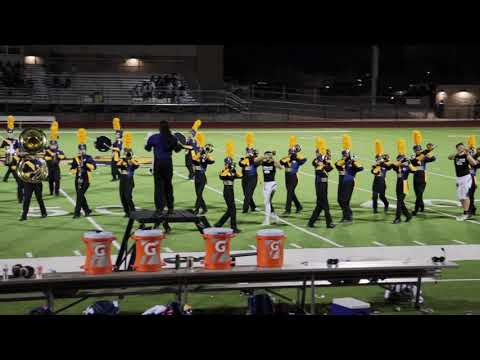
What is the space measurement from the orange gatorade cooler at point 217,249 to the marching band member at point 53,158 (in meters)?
9.18

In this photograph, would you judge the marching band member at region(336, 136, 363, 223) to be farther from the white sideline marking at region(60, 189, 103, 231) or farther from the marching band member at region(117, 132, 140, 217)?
the white sideline marking at region(60, 189, 103, 231)

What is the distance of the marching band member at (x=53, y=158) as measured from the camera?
17.4 metres

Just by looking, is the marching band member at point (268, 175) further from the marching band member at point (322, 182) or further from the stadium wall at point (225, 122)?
the stadium wall at point (225, 122)

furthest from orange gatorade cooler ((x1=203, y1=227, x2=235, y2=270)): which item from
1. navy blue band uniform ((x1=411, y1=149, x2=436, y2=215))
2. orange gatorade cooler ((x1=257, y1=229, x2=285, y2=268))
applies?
navy blue band uniform ((x1=411, y1=149, x2=436, y2=215))

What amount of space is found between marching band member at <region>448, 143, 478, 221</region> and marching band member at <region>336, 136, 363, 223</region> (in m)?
1.95

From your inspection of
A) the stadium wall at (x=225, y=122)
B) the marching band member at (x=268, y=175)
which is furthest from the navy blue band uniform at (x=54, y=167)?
the stadium wall at (x=225, y=122)

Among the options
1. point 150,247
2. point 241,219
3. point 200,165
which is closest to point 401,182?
point 241,219

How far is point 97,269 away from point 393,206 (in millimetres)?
10166

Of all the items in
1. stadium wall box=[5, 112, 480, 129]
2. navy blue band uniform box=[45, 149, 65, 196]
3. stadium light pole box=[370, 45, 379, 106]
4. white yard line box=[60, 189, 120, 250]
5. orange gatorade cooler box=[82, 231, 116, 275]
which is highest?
stadium light pole box=[370, 45, 379, 106]

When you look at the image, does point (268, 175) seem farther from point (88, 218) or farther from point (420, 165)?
point (88, 218)

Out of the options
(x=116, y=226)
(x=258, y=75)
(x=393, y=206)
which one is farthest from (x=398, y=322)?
(x=258, y=75)

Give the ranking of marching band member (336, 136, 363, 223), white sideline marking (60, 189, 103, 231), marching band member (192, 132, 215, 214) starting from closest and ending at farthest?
white sideline marking (60, 189, 103, 231) → marching band member (336, 136, 363, 223) → marching band member (192, 132, 215, 214)

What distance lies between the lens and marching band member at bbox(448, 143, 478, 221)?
620 inches

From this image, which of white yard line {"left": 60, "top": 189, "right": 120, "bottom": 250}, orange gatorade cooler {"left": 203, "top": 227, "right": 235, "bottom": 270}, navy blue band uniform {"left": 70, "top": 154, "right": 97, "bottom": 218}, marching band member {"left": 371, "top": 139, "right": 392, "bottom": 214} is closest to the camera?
orange gatorade cooler {"left": 203, "top": 227, "right": 235, "bottom": 270}
